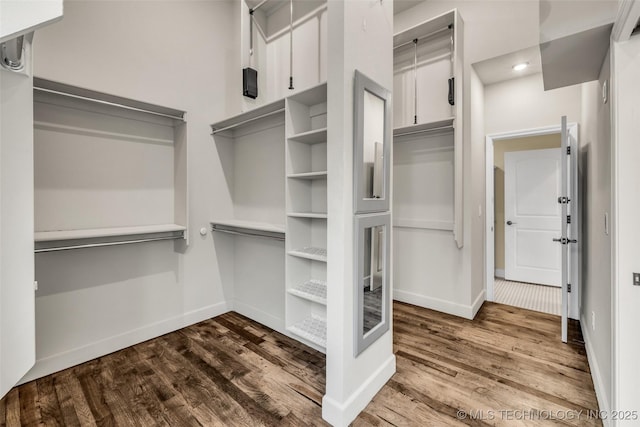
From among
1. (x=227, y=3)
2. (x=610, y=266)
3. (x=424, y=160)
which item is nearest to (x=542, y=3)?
(x=610, y=266)

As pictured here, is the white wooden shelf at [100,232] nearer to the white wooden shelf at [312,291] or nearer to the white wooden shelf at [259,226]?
the white wooden shelf at [259,226]

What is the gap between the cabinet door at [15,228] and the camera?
42cm

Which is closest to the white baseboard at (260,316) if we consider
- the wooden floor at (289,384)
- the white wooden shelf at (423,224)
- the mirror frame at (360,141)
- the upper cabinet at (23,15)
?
the wooden floor at (289,384)

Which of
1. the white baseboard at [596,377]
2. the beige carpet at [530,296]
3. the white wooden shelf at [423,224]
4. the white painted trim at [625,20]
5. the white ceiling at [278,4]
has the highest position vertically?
the white ceiling at [278,4]

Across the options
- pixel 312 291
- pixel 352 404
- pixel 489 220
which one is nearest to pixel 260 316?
pixel 312 291

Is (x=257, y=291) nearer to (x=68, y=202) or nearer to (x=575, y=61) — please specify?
(x=68, y=202)

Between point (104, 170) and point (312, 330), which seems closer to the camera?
point (312, 330)

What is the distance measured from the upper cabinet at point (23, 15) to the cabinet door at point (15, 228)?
8cm

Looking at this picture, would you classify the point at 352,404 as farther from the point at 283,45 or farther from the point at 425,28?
the point at 425,28

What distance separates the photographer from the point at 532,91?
11.6ft

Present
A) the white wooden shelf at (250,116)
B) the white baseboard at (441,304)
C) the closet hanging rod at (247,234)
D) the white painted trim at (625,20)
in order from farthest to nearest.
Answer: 1. the white baseboard at (441,304)
2. the closet hanging rod at (247,234)
3. the white wooden shelf at (250,116)
4. the white painted trim at (625,20)

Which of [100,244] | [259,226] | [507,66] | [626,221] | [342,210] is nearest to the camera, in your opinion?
[626,221]

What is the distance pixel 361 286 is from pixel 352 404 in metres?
0.67

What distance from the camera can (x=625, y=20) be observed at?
1366 millimetres
